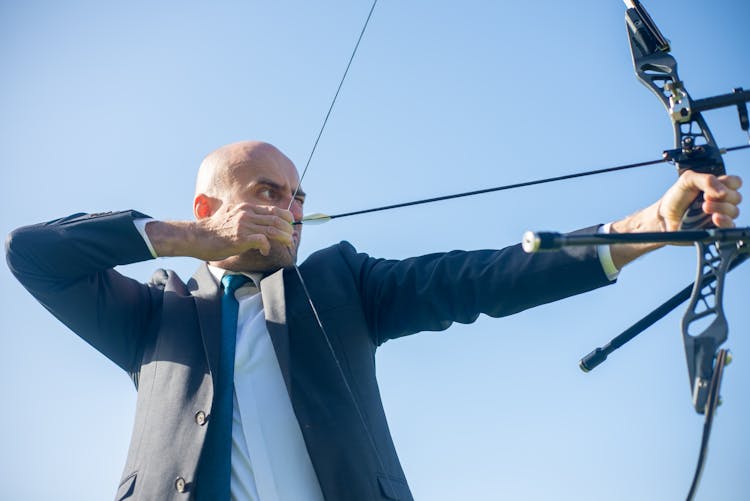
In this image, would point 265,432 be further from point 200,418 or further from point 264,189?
point 264,189

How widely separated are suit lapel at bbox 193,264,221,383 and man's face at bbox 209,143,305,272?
15 centimetres

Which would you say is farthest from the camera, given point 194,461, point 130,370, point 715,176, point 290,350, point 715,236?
point 130,370

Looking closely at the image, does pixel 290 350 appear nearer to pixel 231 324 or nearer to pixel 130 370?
pixel 231 324

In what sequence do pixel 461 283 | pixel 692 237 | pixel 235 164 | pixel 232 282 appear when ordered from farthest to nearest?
pixel 235 164
pixel 232 282
pixel 461 283
pixel 692 237

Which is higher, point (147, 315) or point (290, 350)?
point (147, 315)

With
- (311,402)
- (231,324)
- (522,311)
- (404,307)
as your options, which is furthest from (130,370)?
(522,311)

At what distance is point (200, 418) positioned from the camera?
3195 mm

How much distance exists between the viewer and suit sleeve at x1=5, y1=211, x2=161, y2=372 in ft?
11.6

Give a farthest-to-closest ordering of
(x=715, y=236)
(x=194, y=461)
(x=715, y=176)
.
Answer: (x=194, y=461) → (x=715, y=176) → (x=715, y=236)

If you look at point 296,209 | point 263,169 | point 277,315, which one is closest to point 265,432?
point 277,315

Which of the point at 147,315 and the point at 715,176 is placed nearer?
the point at 715,176

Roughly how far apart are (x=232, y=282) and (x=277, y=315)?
36cm

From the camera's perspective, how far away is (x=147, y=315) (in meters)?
3.71

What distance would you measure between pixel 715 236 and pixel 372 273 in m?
1.56
